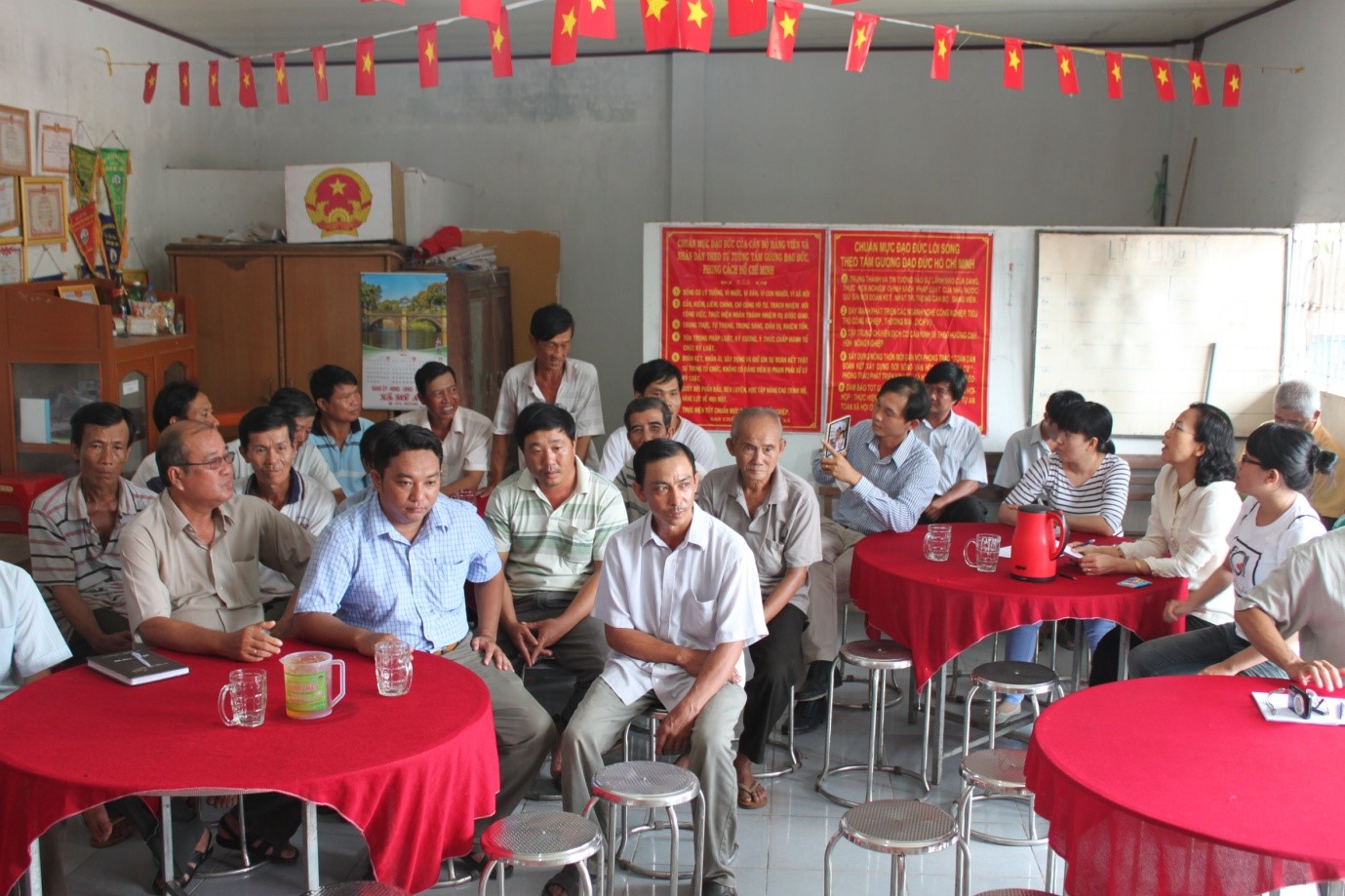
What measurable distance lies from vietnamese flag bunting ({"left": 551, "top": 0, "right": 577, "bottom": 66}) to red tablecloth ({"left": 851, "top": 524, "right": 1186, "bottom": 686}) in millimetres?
2234

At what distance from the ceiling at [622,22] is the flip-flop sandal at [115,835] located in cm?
413

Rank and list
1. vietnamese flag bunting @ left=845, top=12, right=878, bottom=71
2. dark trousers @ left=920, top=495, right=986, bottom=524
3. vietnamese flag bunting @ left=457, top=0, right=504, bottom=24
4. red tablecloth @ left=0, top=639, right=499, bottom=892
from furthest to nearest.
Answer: dark trousers @ left=920, top=495, right=986, bottom=524 → vietnamese flag bunting @ left=845, top=12, right=878, bottom=71 → vietnamese flag bunting @ left=457, top=0, right=504, bottom=24 → red tablecloth @ left=0, top=639, right=499, bottom=892

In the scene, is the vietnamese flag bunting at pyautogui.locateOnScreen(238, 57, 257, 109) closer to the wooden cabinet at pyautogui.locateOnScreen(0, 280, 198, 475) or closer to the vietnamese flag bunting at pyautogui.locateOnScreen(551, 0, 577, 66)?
the wooden cabinet at pyautogui.locateOnScreen(0, 280, 198, 475)

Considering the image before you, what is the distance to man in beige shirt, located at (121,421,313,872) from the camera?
10.2ft

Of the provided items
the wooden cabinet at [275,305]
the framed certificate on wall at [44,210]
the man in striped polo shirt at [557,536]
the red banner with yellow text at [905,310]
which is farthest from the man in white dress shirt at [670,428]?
the framed certificate on wall at [44,210]

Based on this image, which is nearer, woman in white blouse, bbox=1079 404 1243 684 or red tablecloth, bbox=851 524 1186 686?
red tablecloth, bbox=851 524 1186 686

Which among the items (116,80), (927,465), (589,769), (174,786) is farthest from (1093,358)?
(116,80)

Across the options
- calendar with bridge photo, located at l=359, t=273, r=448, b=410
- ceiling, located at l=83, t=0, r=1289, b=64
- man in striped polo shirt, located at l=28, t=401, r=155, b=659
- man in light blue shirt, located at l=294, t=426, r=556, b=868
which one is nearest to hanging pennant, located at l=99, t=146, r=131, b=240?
ceiling, located at l=83, t=0, r=1289, b=64

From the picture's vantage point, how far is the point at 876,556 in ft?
13.1

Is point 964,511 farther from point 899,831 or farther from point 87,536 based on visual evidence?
point 87,536

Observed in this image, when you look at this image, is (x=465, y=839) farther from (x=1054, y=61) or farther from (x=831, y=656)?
(x=1054, y=61)

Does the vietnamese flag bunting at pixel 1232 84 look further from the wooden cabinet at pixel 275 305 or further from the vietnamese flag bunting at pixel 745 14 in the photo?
the wooden cabinet at pixel 275 305

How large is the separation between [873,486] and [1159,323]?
2.40 meters

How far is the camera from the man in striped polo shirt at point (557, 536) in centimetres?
384
